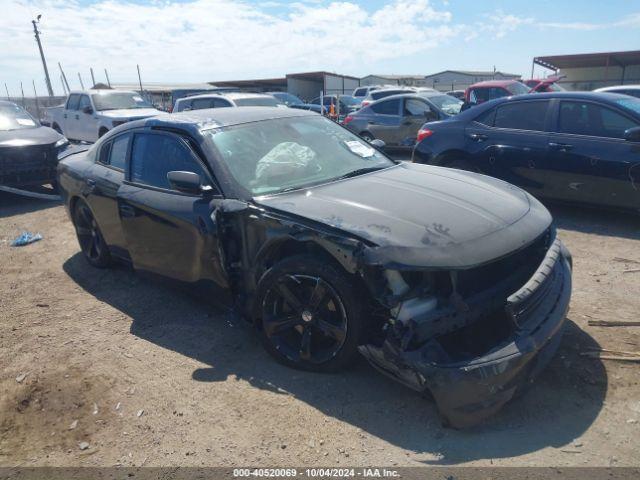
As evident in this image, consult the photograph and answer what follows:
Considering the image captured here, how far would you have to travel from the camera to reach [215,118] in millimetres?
4031

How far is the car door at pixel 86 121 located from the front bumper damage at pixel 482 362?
12.2 metres

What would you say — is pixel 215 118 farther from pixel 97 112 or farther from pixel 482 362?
pixel 97 112

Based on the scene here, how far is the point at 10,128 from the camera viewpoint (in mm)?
8977

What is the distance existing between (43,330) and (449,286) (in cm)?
338

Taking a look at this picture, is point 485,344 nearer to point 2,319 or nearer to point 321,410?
point 321,410

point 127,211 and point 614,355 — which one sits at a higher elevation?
point 127,211

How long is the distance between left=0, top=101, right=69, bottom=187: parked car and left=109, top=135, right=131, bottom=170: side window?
4.67 metres

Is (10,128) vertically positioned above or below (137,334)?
above

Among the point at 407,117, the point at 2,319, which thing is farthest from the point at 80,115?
the point at 2,319

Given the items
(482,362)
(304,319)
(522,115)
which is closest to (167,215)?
(304,319)

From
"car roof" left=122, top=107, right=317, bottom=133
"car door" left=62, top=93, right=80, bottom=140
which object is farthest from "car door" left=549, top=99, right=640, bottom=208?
"car door" left=62, top=93, right=80, bottom=140

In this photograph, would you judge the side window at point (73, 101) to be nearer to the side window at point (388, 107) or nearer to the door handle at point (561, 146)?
the side window at point (388, 107)

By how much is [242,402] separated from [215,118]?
2.26 metres

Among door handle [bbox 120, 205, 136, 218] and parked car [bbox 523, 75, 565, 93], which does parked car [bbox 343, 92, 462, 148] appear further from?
door handle [bbox 120, 205, 136, 218]
